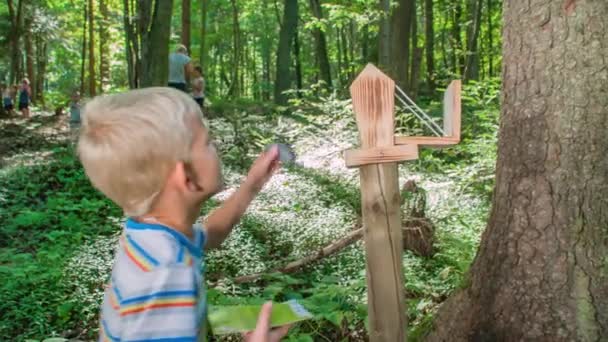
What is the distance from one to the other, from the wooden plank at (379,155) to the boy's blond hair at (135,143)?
53.2 inches

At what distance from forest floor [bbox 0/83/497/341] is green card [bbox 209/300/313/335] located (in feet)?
5.54

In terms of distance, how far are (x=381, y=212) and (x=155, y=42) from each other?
8.87 meters

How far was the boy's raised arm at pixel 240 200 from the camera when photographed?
6.30 feet

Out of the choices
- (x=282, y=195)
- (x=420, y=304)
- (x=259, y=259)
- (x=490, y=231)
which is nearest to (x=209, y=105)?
(x=282, y=195)

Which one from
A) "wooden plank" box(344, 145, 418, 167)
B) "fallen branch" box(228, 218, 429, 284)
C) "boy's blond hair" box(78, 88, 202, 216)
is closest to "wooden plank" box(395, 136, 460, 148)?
"wooden plank" box(344, 145, 418, 167)

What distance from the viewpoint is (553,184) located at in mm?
2529

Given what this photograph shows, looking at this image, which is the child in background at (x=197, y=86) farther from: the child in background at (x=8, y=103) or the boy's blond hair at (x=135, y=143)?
the boy's blond hair at (x=135, y=143)

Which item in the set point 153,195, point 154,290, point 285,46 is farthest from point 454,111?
point 285,46

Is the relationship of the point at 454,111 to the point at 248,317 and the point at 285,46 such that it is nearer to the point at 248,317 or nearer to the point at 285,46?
the point at 248,317

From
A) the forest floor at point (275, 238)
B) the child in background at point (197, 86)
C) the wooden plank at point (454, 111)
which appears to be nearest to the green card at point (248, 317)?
the wooden plank at point (454, 111)

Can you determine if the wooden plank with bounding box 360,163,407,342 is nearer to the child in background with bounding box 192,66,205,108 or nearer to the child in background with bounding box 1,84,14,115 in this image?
the child in background with bounding box 192,66,205,108

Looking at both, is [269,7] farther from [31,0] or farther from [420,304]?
[420,304]

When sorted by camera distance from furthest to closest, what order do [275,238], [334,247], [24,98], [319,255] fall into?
[24,98]
[275,238]
[334,247]
[319,255]

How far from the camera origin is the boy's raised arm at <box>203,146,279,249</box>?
1.92m
